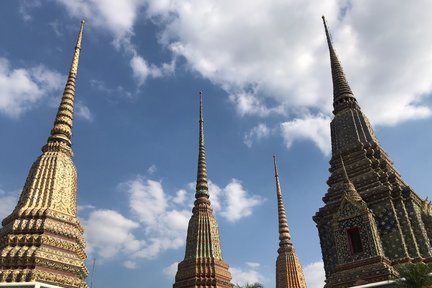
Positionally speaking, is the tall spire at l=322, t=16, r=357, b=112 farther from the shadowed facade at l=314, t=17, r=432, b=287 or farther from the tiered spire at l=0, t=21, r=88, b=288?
the tiered spire at l=0, t=21, r=88, b=288

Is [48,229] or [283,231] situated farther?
[283,231]

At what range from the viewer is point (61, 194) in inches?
803

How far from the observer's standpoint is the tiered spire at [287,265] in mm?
30453

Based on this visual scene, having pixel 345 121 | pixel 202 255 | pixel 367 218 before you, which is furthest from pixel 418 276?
pixel 345 121

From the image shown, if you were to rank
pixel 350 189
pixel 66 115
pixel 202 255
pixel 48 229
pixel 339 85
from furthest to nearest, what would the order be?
pixel 339 85 → pixel 202 255 → pixel 66 115 → pixel 350 189 → pixel 48 229

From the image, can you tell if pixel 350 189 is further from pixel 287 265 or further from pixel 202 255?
pixel 287 265

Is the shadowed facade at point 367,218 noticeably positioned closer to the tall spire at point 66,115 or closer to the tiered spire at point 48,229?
Answer: the tiered spire at point 48,229

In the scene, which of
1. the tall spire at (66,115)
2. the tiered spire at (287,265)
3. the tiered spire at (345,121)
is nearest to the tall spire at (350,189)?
the tiered spire at (345,121)

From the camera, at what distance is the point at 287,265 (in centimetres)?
3141

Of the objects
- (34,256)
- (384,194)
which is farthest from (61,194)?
(384,194)

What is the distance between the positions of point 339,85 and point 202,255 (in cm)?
1561

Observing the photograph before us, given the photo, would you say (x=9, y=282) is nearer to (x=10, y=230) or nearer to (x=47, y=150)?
(x=10, y=230)

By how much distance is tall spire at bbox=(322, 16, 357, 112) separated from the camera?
2875 cm

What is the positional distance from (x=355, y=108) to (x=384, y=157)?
4.91m
